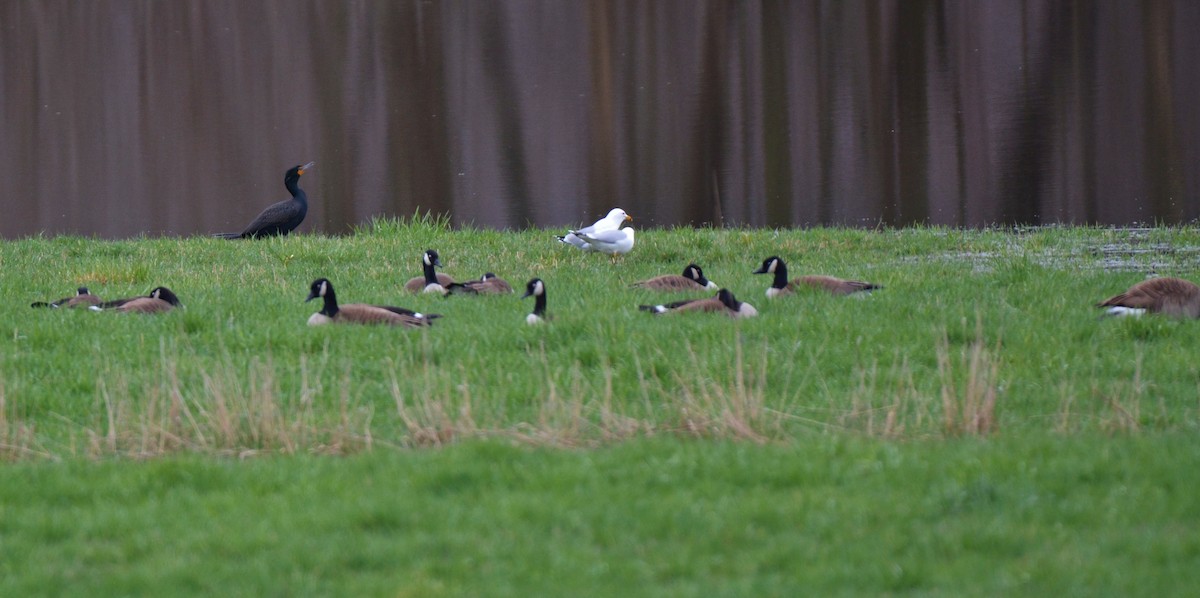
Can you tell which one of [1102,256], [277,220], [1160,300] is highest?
[277,220]

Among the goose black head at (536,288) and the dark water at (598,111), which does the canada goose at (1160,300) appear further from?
the dark water at (598,111)

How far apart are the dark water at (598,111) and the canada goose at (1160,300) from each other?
11.6 metres

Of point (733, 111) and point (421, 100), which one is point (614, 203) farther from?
point (421, 100)

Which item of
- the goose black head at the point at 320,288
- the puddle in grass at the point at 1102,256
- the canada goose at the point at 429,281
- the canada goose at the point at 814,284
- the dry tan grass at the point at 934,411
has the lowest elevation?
the puddle in grass at the point at 1102,256

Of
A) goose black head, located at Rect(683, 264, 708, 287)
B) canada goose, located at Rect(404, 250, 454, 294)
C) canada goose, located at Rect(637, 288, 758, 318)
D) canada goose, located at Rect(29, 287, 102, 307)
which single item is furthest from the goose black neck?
goose black head, located at Rect(683, 264, 708, 287)

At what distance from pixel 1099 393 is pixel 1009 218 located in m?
15.9

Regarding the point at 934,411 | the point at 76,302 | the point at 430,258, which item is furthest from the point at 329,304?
the point at 934,411

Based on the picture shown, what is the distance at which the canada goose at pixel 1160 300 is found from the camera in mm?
11266

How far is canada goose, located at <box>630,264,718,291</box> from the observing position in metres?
13.6

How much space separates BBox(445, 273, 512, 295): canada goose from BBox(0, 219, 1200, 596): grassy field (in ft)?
1.06

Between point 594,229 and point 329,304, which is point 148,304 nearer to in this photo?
point 329,304

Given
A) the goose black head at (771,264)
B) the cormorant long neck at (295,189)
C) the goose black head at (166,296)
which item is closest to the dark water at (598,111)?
the cormorant long neck at (295,189)

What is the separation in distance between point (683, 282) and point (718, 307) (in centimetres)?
185

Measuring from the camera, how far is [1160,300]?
445 inches
